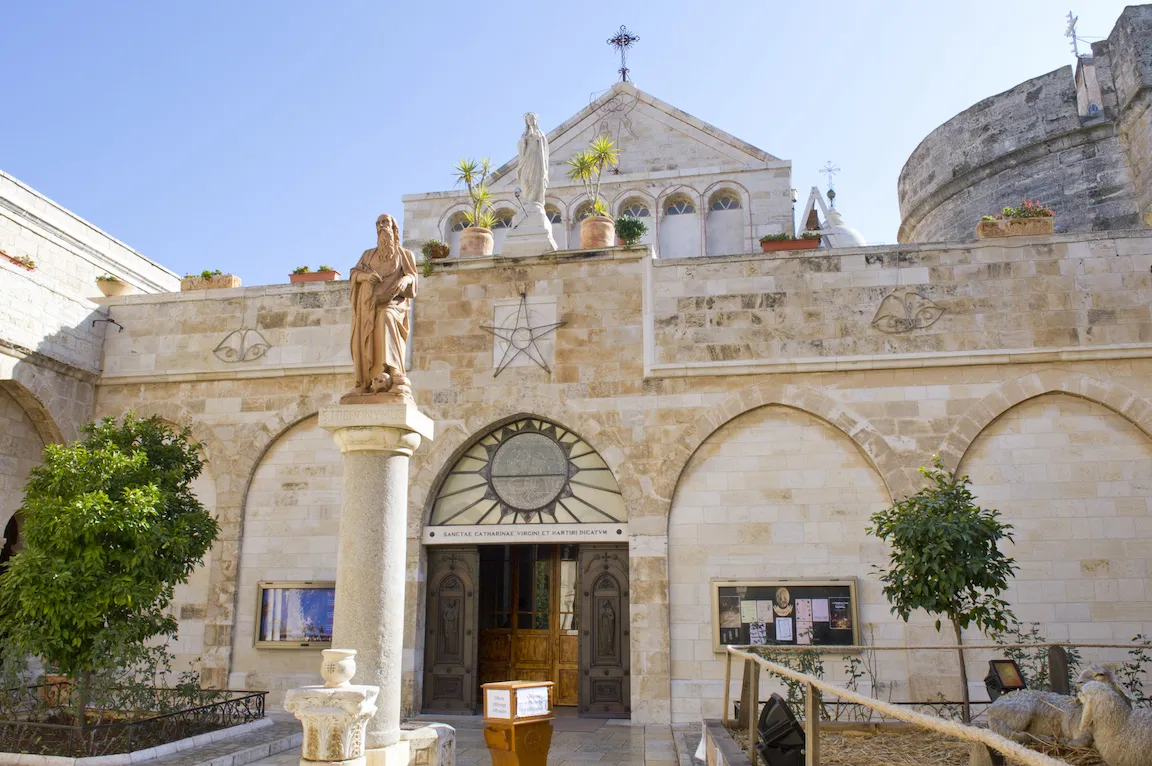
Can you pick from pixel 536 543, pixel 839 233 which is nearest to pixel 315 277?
pixel 536 543

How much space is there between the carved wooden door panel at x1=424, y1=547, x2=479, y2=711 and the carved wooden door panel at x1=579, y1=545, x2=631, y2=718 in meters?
1.62

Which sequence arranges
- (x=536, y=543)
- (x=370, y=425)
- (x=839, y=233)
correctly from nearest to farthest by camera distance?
(x=370, y=425)
(x=536, y=543)
(x=839, y=233)

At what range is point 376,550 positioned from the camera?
729 cm

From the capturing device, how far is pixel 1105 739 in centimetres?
639

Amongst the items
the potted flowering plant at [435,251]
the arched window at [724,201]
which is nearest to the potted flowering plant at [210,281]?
the potted flowering plant at [435,251]

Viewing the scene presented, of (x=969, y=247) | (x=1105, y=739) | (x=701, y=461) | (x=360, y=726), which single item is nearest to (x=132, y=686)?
(x=360, y=726)

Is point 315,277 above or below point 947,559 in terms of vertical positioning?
above

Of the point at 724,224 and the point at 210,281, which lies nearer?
the point at 210,281

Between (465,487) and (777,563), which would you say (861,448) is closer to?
(777,563)

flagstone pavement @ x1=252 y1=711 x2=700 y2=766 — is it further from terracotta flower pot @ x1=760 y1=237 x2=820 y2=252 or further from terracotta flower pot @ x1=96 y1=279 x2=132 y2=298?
terracotta flower pot @ x1=96 y1=279 x2=132 y2=298

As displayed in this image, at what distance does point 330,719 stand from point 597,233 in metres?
9.51

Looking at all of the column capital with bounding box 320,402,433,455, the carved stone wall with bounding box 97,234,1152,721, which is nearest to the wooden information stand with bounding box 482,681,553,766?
the column capital with bounding box 320,402,433,455

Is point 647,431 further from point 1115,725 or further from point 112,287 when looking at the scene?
point 112,287

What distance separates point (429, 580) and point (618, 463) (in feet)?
11.1
